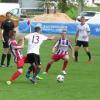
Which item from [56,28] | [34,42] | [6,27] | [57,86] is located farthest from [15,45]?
[56,28]

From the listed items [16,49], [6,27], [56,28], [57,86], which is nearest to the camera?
[57,86]

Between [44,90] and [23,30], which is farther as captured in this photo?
[23,30]

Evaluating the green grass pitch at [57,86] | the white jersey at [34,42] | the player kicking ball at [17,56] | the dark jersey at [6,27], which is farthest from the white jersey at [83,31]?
the player kicking ball at [17,56]

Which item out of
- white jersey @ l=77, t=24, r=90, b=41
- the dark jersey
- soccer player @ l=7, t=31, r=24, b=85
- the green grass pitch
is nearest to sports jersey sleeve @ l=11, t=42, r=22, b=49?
soccer player @ l=7, t=31, r=24, b=85

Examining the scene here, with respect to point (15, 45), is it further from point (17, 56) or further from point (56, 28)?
point (56, 28)

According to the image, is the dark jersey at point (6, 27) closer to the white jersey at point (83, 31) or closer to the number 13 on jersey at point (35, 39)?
the white jersey at point (83, 31)

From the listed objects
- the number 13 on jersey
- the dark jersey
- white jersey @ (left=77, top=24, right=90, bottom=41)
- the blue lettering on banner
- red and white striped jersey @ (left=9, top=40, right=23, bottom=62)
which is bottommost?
the blue lettering on banner

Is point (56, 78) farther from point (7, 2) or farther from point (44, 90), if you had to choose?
point (7, 2)

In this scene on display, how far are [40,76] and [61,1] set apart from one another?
55.6 metres

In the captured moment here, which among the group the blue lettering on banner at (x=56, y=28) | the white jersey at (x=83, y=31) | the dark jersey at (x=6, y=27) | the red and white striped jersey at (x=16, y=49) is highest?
the red and white striped jersey at (x=16, y=49)

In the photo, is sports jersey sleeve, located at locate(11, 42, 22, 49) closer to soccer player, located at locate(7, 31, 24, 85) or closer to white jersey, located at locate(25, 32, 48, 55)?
soccer player, located at locate(7, 31, 24, 85)

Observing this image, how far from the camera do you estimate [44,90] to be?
49.8 ft

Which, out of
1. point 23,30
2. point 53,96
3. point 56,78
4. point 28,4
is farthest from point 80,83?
point 28,4

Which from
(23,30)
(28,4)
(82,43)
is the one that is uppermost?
(82,43)
